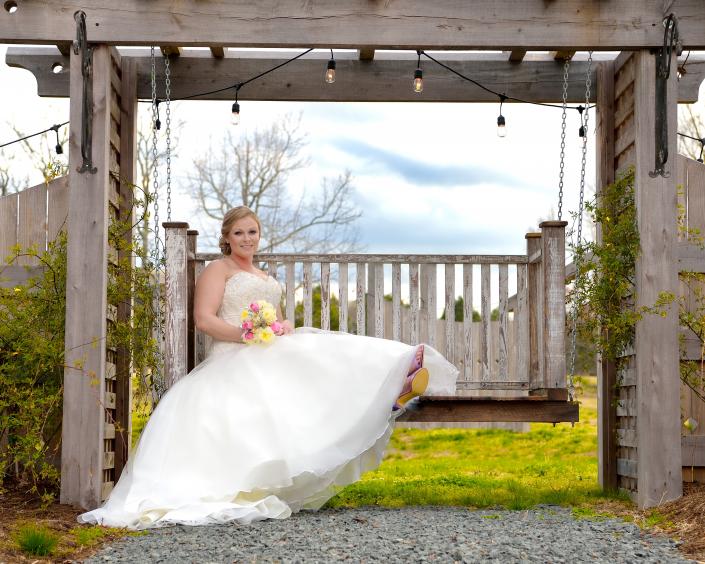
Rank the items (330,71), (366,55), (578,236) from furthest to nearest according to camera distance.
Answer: (366,55), (330,71), (578,236)

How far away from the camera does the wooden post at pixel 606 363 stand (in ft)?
21.1

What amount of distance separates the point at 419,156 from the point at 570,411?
10.6m

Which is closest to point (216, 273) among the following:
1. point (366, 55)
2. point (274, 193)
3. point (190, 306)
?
point (190, 306)

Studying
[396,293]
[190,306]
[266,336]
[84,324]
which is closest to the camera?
[84,324]

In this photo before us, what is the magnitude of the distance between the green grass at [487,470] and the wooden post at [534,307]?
84cm

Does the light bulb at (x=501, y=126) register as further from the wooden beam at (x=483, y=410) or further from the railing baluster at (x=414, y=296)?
the wooden beam at (x=483, y=410)

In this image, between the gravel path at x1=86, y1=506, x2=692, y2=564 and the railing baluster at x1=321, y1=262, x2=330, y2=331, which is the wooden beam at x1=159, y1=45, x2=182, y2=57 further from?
the gravel path at x1=86, y1=506, x2=692, y2=564

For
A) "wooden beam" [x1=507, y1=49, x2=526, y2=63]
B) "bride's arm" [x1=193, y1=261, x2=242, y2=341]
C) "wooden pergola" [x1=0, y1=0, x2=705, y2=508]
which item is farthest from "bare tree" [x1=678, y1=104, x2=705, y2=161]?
"bride's arm" [x1=193, y1=261, x2=242, y2=341]

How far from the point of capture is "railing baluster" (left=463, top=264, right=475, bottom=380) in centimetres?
680

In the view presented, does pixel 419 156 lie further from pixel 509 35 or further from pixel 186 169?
pixel 509 35

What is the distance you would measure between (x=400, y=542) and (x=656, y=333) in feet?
→ 7.88

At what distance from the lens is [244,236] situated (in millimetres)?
6027

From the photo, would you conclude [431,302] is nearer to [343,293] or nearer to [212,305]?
[343,293]

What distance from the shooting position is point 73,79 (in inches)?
213
